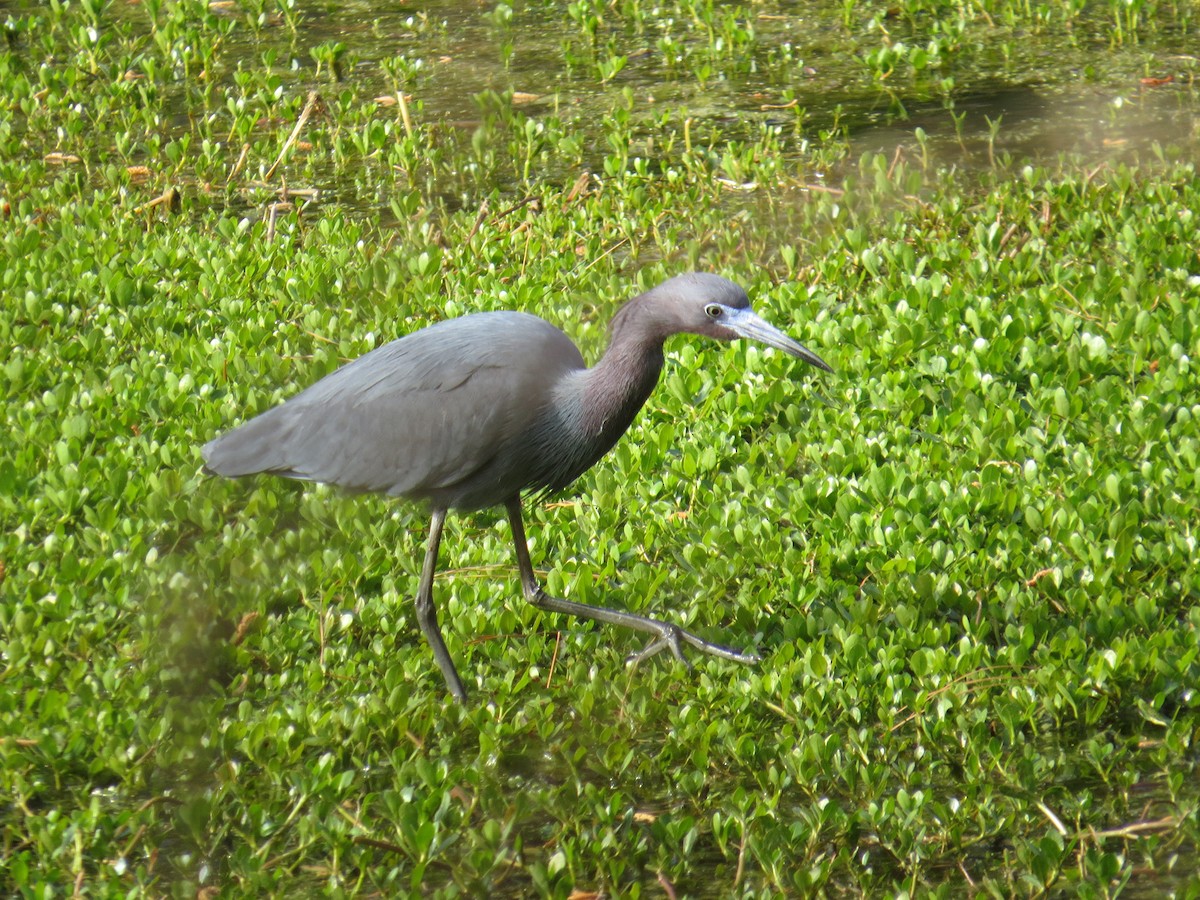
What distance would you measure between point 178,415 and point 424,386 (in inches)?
56.4

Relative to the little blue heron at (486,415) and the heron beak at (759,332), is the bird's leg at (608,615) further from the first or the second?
the heron beak at (759,332)

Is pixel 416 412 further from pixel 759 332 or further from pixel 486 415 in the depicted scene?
pixel 759 332

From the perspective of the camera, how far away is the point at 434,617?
153 inches

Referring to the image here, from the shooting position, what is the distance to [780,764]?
3467 mm

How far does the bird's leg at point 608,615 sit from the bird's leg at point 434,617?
21 centimetres

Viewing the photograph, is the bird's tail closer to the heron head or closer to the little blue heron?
the little blue heron

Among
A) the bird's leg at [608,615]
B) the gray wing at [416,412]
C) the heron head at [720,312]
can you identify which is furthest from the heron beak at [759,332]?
the bird's leg at [608,615]

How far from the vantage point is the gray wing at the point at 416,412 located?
3.81 m

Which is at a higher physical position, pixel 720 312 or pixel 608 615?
pixel 720 312

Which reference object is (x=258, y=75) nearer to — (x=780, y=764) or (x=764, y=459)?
(x=764, y=459)

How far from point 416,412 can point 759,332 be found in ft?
2.98

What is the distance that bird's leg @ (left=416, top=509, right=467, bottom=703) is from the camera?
377 centimetres

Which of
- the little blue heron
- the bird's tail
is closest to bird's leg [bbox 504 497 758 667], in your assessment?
the little blue heron

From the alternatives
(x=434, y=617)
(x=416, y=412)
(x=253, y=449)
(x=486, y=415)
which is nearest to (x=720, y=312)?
(x=486, y=415)
